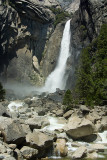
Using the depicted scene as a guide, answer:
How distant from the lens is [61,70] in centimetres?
5716

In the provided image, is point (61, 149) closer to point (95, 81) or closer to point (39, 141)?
point (39, 141)

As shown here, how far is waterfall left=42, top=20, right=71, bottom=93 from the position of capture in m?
55.4

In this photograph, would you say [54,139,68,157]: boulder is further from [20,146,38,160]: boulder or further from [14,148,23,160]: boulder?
[14,148,23,160]: boulder

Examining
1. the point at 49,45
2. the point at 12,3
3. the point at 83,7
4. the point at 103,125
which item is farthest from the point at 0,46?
the point at 103,125

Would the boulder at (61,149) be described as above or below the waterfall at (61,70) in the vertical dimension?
below

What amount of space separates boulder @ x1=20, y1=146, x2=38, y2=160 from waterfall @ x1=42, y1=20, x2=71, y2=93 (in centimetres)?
4137

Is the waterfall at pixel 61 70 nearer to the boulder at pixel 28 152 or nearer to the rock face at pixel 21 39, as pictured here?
the rock face at pixel 21 39

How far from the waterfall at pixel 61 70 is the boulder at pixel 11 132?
40.8 meters

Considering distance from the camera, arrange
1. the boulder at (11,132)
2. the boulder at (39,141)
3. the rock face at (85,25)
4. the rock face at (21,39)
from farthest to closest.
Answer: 1. the rock face at (21,39)
2. the rock face at (85,25)
3. the boulder at (39,141)
4. the boulder at (11,132)

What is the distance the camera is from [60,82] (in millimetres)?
55188

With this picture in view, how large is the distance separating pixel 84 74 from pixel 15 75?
27498mm

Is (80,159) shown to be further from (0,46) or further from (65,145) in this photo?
(0,46)

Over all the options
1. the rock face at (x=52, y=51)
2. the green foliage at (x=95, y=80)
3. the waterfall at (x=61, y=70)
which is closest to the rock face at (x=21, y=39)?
the rock face at (x=52, y=51)

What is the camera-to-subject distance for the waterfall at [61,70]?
182 ft
